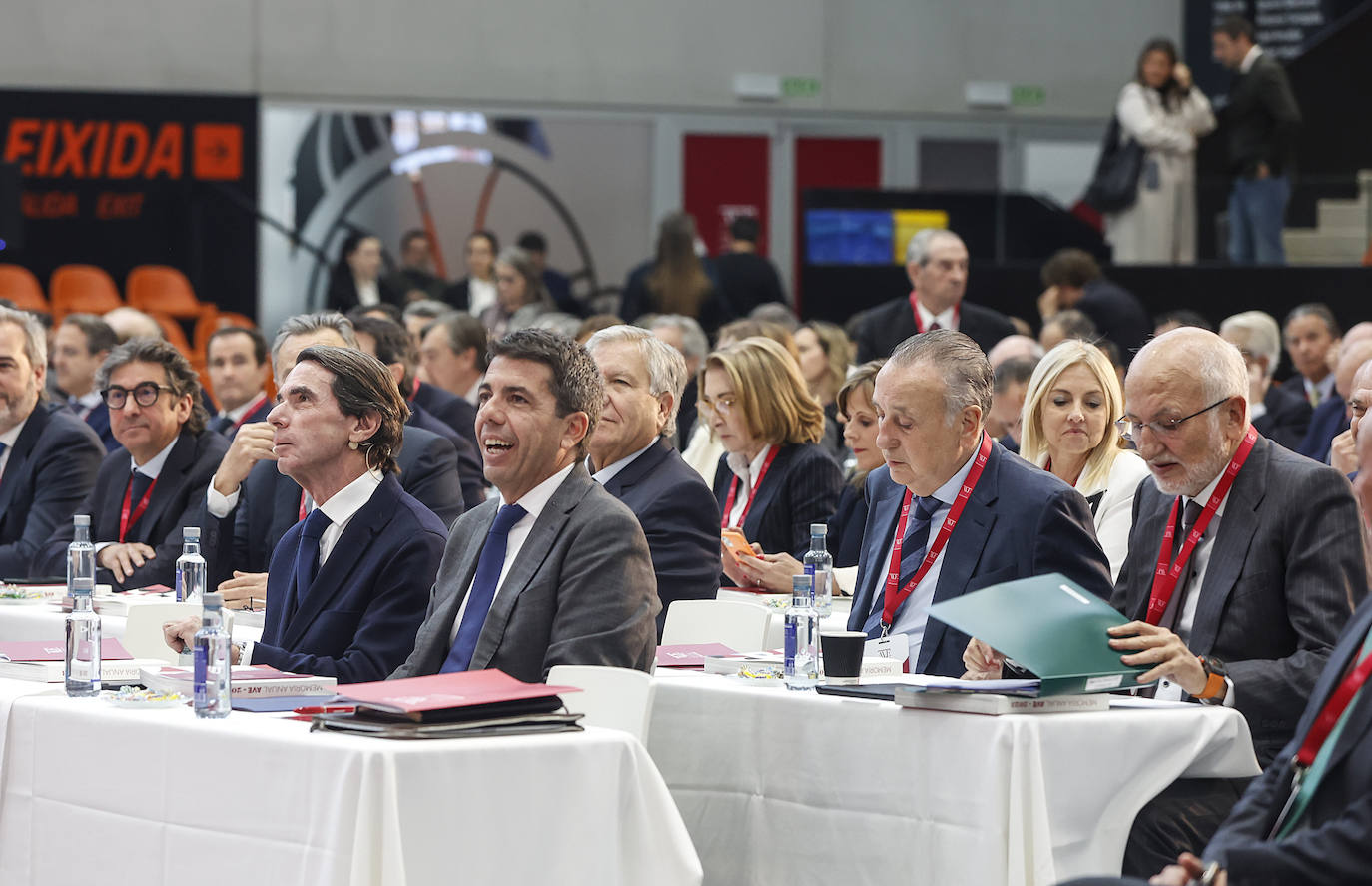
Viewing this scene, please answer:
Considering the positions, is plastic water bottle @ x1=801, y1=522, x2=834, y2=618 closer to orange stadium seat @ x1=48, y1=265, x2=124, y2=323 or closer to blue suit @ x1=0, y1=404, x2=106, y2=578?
blue suit @ x1=0, y1=404, x2=106, y2=578

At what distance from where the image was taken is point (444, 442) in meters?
5.88

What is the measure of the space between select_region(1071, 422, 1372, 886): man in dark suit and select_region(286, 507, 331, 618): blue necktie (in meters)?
2.10

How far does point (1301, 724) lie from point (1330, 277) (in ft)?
33.6

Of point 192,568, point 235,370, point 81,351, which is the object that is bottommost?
point 192,568

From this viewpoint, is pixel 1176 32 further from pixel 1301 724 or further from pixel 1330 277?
pixel 1301 724

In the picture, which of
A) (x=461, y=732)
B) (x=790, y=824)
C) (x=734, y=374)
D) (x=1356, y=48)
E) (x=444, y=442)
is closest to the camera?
(x=461, y=732)

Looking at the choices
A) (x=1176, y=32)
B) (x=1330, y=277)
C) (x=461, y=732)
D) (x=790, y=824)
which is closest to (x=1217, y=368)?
(x=790, y=824)

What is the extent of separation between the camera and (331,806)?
3.10 meters

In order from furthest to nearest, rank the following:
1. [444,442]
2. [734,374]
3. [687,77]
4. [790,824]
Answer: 1. [687,77]
2. [734,374]
3. [444,442]
4. [790,824]

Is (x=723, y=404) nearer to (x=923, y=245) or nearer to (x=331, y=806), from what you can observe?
(x=923, y=245)

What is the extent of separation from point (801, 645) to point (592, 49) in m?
13.0

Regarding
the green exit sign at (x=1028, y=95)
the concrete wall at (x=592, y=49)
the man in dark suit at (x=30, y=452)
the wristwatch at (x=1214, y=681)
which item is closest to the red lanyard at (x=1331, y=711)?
the wristwatch at (x=1214, y=681)

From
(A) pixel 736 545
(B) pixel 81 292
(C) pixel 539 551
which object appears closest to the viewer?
(C) pixel 539 551

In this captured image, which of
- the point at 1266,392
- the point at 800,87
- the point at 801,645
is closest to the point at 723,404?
the point at 801,645
